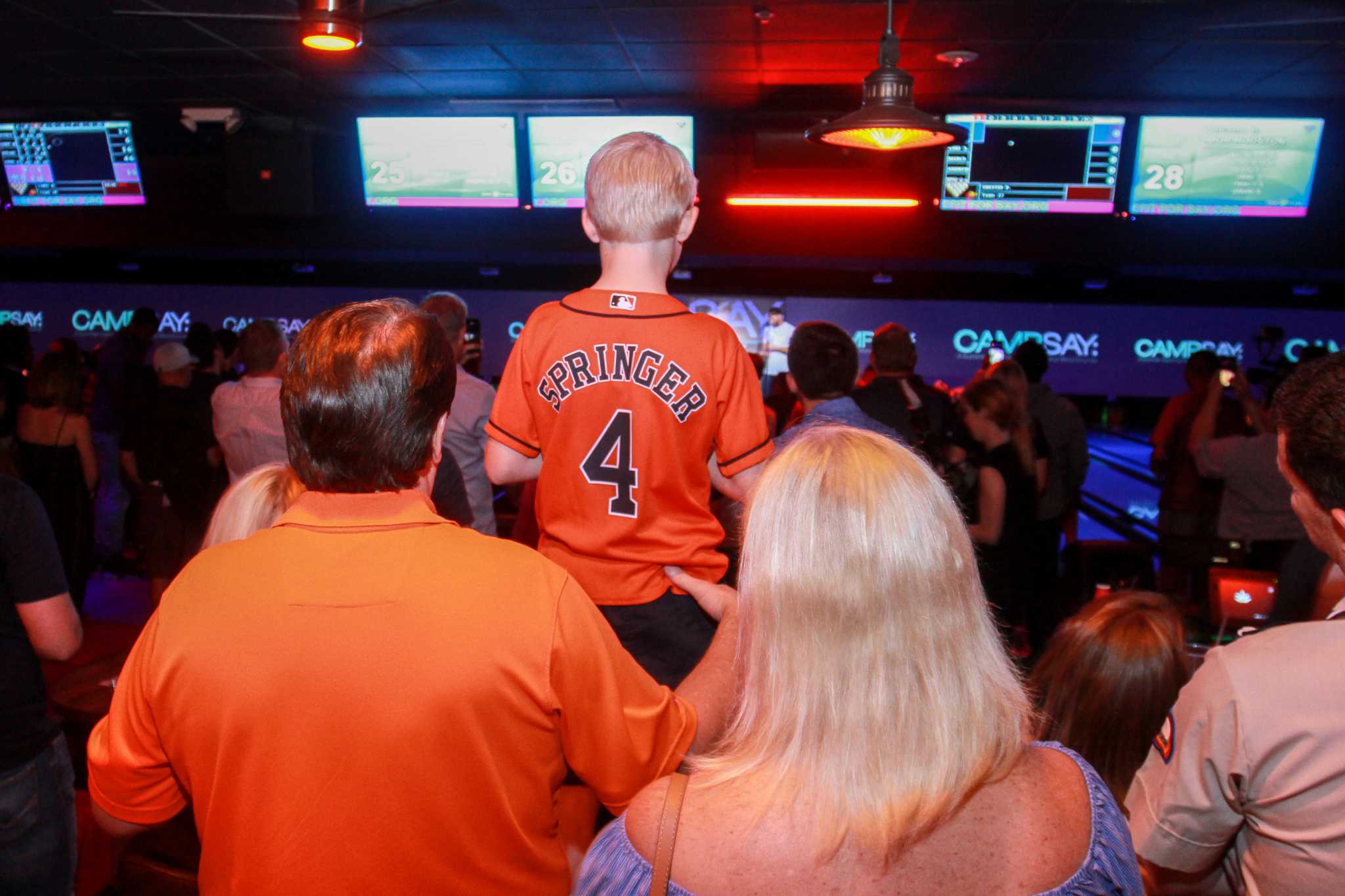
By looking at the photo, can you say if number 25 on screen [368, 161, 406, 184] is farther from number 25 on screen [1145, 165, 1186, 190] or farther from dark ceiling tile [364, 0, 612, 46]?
number 25 on screen [1145, 165, 1186, 190]

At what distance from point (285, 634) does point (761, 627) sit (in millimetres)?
523

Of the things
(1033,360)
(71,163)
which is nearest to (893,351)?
(1033,360)

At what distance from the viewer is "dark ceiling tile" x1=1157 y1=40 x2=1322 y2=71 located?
4406 mm

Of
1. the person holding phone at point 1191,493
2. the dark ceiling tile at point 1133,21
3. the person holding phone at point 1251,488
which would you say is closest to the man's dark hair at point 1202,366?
the person holding phone at point 1191,493

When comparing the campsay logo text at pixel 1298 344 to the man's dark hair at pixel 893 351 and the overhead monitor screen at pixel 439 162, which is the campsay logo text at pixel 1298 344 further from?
the overhead monitor screen at pixel 439 162

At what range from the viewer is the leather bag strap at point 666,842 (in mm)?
Result: 916

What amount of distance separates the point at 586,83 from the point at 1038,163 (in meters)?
2.61

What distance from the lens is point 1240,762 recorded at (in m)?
1.17

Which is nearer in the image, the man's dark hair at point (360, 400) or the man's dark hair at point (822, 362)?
the man's dark hair at point (360, 400)

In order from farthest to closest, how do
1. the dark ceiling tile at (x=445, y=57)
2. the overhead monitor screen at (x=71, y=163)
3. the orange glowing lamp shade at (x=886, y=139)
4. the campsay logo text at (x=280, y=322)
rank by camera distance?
the campsay logo text at (x=280, y=322) < the overhead monitor screen at (x=71, y=163) < the dark ceiling tile at (x=445, y=57) < the orange glowing lamp shade at (x=886, y=139)

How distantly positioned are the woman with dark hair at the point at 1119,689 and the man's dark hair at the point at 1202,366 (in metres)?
3.54

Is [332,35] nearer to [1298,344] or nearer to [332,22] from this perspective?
[332,22]

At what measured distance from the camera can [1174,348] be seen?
7633 millimetres

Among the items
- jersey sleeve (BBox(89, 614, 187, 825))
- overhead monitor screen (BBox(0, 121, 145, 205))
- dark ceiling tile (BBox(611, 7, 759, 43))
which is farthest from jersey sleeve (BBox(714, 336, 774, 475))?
overhead monitor screen (BBox(0, 121, 145, 205))
